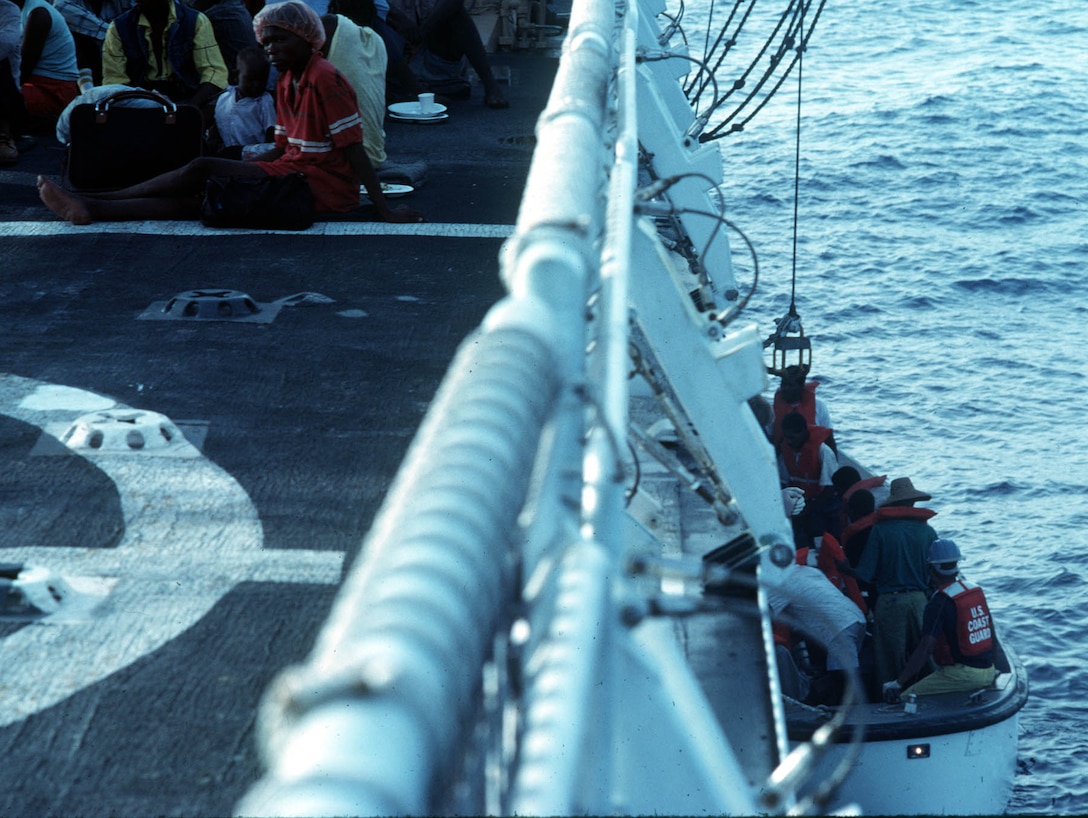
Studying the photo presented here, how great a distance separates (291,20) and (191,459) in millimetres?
3176

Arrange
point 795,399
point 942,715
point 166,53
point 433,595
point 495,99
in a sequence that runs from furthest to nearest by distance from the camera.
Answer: point 495,99
point 795,399
point 166,53
point 942,715
point 433,595

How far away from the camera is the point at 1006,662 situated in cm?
961

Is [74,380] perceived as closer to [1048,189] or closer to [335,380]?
[335,380]

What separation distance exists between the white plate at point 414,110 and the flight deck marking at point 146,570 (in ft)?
21.8

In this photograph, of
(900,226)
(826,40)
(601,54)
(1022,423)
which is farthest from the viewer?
(826,40)

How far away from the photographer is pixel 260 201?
8102 mm

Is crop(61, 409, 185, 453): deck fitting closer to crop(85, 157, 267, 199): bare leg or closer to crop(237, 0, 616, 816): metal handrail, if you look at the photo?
crop(85, 157, 267, 199): bare leg

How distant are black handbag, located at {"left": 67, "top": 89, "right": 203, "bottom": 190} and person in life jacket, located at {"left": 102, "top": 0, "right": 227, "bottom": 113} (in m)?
1.25

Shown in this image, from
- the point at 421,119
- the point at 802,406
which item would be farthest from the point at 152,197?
the point at 802,406

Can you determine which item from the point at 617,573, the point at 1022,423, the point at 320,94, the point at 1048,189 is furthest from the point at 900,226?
the point at 617,573

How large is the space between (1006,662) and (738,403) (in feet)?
20.3

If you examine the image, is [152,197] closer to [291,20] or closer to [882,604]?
[291,20]

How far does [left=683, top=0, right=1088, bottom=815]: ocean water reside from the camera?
56.4 feet

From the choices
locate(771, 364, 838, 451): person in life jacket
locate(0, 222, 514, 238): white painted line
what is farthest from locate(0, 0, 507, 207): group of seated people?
locate(771, 364, 838, 451): person in life jacket
